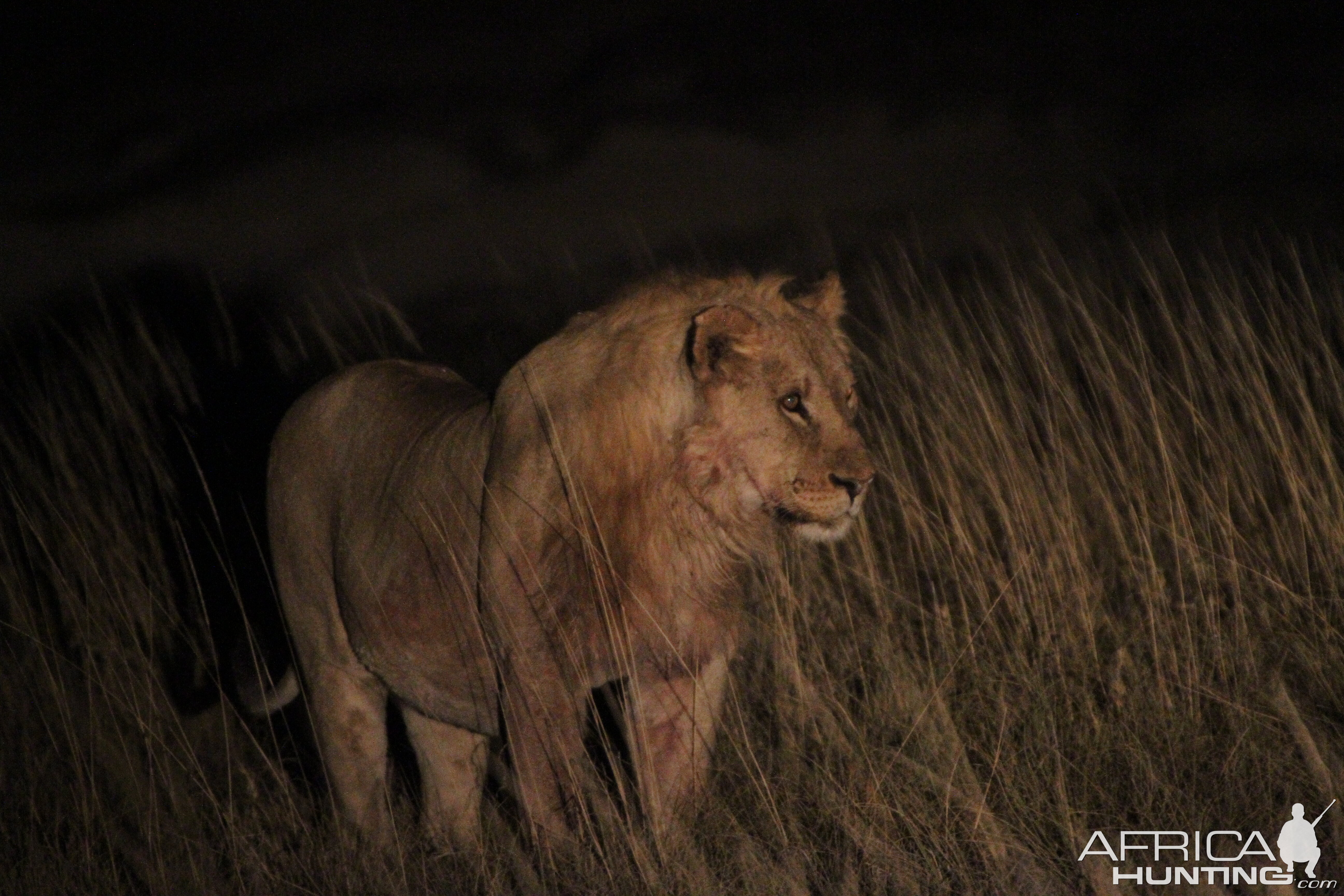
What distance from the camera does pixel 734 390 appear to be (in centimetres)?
356

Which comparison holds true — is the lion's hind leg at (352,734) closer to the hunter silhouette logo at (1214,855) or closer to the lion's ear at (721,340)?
the lion's ear at (721,340)

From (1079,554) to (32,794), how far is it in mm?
3444

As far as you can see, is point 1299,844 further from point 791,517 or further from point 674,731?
point 674,731

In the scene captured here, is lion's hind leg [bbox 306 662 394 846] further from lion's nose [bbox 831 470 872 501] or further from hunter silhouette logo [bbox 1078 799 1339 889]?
hunter silhouette logo [bbox 1078 799 1339 889]

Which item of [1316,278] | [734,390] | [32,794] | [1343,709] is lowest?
[1343,709]

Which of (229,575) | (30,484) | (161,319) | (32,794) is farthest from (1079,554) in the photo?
(161,319)

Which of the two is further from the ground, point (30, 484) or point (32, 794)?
point (30, 484)

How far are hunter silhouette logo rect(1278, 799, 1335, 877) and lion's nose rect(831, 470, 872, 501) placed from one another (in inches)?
47.8

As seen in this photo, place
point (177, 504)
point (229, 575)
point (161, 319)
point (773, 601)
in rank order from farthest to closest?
point (161, 319)
point (177, 504)
point (229, 575)
point (773, 601)

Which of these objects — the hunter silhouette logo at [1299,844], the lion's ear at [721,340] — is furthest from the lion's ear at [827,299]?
the hunter silhouette logo at [1299,844]

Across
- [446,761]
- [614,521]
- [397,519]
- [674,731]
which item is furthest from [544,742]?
[446,761]

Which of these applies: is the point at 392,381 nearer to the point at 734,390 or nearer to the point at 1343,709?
the point at 734,390

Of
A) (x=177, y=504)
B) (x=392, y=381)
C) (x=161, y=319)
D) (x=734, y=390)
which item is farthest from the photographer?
(x=161, y=319)

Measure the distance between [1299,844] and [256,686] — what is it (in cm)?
329
